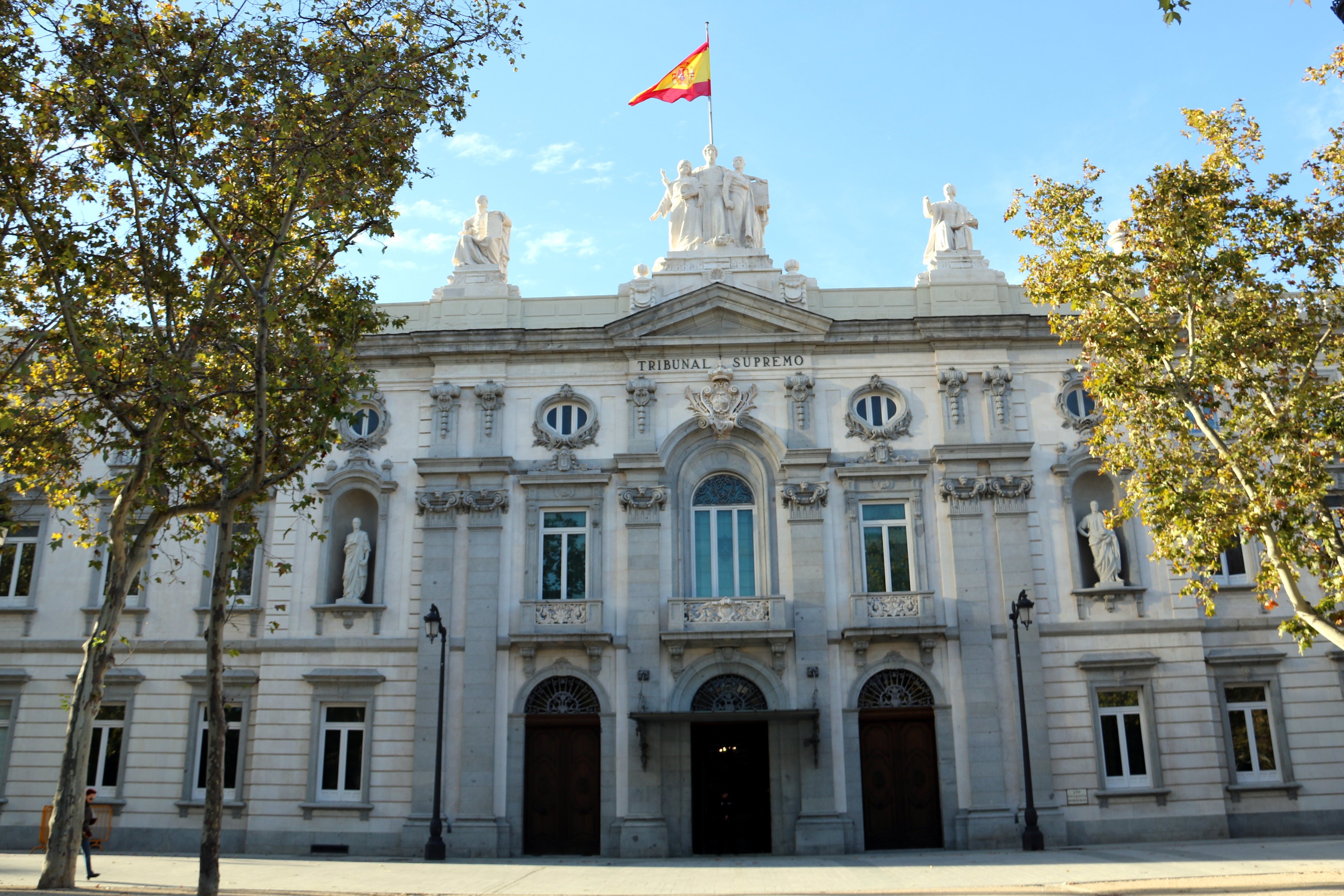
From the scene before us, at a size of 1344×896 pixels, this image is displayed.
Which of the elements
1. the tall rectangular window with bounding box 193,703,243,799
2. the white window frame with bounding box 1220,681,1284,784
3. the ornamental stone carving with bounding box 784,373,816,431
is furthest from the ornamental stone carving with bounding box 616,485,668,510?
the white window frame with bounding box 1220,681,1284,784

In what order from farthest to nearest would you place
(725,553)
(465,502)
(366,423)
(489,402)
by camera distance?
(366,423) → (489,402) → (725,553) → (465,502)

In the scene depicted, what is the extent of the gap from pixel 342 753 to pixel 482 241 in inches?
508

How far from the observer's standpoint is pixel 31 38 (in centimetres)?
1538

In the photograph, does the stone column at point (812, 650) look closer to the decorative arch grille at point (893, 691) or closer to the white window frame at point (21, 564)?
the decorative arch grille at point (893, 691)

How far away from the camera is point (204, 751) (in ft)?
81.1

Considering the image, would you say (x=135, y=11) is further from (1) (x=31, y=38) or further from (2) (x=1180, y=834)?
(2) (x=1180, y=834)

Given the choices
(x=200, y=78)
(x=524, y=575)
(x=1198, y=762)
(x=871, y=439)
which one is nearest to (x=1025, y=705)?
(x=1198, y=762)

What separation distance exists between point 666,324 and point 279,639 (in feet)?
38.3

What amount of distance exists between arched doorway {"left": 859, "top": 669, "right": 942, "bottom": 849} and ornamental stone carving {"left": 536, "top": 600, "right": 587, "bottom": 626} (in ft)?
21.4

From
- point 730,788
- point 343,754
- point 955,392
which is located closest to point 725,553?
point 730,788

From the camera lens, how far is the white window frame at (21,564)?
2573cm

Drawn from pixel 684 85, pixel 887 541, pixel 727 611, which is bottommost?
pixel 727 611

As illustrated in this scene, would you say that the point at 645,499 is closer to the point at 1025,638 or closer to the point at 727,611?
the point at 727,611

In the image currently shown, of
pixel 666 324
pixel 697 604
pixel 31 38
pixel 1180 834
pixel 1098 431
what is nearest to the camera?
pixel 31 38
